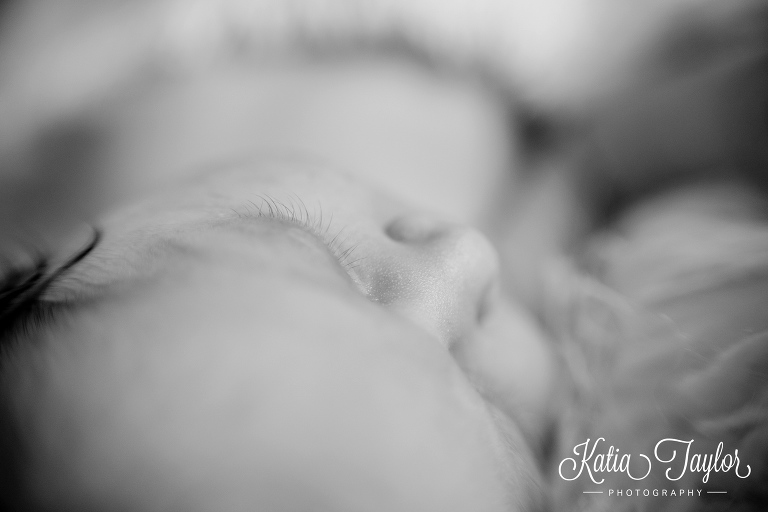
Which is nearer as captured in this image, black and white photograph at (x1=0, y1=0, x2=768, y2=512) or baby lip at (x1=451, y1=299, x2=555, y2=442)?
black and white photograph at (x1=0, y1=0, x2=768, y2=512)

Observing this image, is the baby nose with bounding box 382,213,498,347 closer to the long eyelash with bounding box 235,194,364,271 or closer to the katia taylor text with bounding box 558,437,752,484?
the long eyelash with bounding box 235,194,364,271

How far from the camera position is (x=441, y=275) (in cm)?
42

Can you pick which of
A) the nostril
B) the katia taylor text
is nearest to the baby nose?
the nostril

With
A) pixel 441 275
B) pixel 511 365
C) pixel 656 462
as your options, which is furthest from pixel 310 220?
→ pixel 656 462

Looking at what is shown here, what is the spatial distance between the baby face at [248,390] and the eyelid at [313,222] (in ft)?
0.04

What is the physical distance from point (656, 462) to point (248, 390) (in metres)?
0.34

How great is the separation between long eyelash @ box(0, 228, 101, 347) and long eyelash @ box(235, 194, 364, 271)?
140 millimetres

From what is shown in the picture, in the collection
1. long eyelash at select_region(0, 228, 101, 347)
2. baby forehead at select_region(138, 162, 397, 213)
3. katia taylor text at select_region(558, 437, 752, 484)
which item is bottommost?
long eyelash at select_region(0, 228, 101, 347)

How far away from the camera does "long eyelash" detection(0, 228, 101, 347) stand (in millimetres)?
347

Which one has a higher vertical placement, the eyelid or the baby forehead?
the baby forehead

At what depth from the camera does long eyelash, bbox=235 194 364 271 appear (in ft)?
1.33

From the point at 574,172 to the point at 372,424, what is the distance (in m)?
0.71

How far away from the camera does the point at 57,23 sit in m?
0.90

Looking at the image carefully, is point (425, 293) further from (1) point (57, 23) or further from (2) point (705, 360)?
(1) point (57, 23)
